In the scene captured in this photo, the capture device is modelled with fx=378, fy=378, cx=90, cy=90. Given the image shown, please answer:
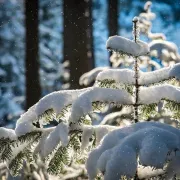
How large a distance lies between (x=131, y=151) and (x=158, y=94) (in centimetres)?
47

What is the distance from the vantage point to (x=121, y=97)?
183cm

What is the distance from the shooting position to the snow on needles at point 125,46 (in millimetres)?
1744

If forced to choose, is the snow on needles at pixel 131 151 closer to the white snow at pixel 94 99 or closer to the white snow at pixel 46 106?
the white snow at pixel 94 99

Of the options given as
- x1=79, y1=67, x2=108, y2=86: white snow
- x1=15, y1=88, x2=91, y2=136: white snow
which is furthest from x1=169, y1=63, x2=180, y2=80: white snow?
x1=79, y1=67, x2=108, y2=86: white snow

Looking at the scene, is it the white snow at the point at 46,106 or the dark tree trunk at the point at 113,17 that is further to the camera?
the dark tree trunk at the point at 113,17

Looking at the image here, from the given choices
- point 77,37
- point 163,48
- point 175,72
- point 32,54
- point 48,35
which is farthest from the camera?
point 48,35

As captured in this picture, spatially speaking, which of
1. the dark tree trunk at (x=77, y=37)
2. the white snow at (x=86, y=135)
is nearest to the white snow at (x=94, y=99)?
the white snow at (x=86, y=135)

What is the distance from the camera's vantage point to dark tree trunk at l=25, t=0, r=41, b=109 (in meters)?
7.49

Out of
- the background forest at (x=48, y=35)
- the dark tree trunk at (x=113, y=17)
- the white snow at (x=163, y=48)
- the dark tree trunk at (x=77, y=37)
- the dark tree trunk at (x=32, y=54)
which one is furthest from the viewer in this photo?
the dark tree trunk at (x=113, y=17)

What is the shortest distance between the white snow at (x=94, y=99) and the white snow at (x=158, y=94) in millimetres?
69

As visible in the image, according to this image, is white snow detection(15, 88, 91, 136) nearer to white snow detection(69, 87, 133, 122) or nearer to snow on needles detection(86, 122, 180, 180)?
white snow detection(69, 87, 133, 122)

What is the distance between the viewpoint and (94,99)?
177 cm

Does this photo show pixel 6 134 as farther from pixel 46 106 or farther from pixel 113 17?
pixel 113 17

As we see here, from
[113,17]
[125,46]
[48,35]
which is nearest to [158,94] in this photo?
[125,46]
